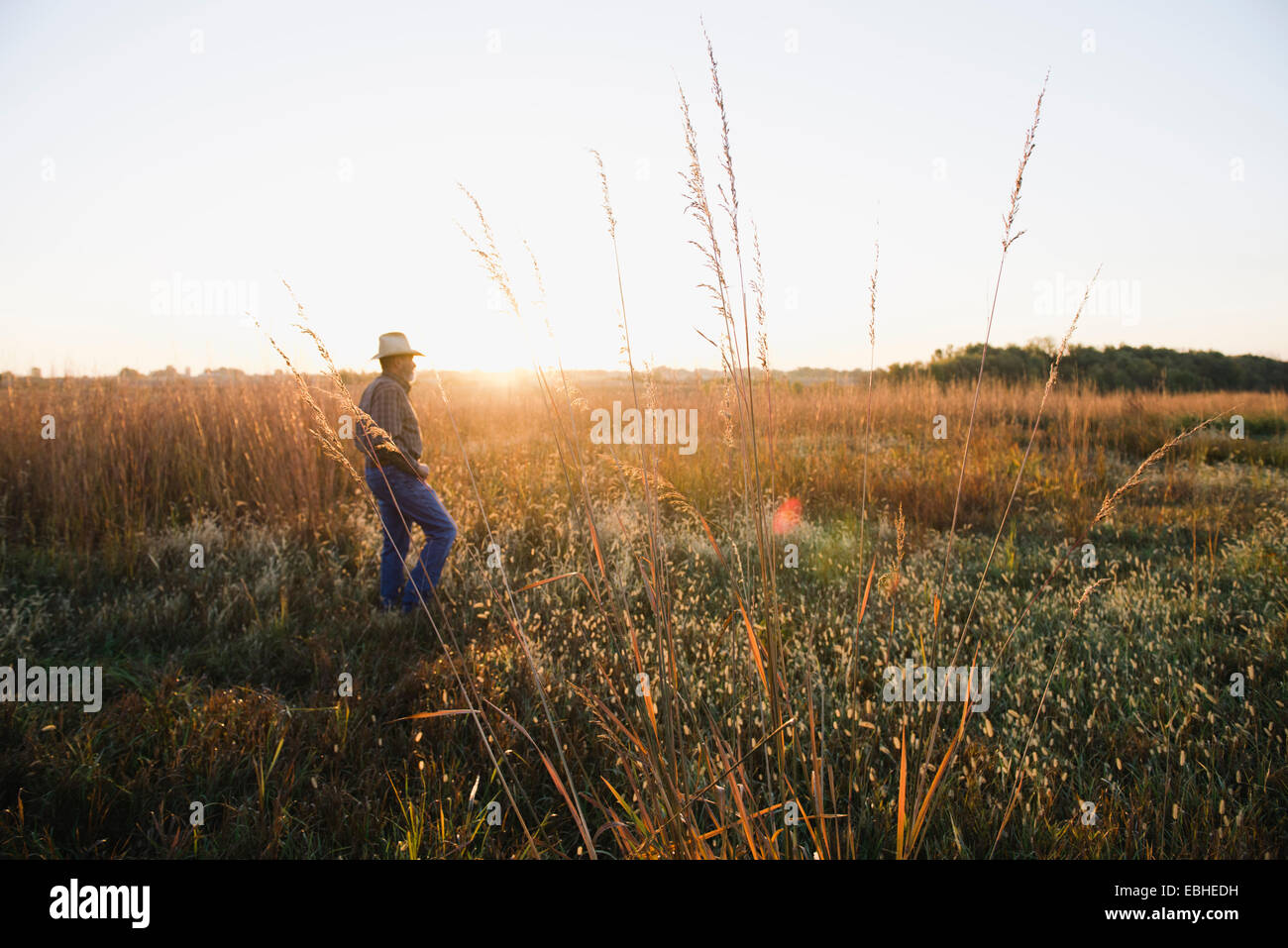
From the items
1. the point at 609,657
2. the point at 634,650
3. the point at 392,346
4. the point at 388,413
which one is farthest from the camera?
the point at 392,346

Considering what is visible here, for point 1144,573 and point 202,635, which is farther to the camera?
point 1144,573

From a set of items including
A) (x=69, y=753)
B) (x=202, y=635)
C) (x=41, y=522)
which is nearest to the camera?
(x=69, y=753)

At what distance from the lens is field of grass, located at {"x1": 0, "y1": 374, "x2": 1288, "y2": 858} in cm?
173

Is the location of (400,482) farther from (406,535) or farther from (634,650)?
(634,650)

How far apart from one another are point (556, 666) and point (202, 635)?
2.38 meters

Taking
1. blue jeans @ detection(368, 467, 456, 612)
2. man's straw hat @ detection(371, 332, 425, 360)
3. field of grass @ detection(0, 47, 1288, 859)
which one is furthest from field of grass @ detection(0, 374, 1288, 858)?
man's straw hat @ detection(371, 332, 425, 360)

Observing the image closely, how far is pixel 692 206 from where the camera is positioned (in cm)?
130

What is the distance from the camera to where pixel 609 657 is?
318 cm

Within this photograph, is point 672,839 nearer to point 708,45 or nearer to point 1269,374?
point 708,45

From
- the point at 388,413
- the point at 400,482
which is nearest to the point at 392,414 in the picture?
the point at 388,413

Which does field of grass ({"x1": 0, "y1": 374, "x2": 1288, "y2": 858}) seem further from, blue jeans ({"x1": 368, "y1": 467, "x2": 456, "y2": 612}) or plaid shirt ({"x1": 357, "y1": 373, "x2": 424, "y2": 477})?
plaid shirt ({"x1": 357, "y1": 373, "x2": 424, "y2": 477})

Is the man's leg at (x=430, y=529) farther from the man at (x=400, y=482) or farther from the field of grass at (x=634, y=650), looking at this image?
the field of grass at (x=634, y=650)

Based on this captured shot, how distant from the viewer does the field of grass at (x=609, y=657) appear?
173cm
